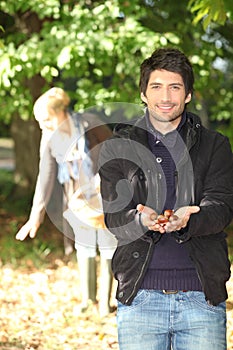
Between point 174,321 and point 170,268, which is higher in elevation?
point 170,268

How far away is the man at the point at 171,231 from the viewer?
104 inches

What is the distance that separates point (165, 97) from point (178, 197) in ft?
1.37

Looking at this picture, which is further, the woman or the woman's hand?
the woman

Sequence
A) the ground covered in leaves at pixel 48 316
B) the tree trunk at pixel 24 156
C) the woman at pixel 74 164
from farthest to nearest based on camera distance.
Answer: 1. the tree trunk at pixel 24 156
2. the woman at pixel 74 164
3. the ground covered in leaves at pixel 48 316

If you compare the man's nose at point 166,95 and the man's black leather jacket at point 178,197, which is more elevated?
the man's nose at point 166,95

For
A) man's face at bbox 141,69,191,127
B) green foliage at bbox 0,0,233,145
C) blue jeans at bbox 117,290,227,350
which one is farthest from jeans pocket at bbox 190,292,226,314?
green foliage at bbox 0,0,233,145

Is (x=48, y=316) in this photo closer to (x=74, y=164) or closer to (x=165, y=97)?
(x=74, y=164)

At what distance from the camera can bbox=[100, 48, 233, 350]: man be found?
104 inches

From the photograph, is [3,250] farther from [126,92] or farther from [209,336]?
[209,336]

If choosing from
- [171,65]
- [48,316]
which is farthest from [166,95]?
[48,316]

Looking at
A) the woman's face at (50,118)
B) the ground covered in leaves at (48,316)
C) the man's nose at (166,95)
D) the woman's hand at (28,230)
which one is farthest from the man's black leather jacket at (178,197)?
the woman's face at (50,118)

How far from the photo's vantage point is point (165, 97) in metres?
2.72

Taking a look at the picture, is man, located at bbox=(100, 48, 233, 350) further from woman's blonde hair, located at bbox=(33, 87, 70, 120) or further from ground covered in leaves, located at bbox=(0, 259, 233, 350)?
woman's blonde hair, located at bbox=(33, 87, 70, 120)

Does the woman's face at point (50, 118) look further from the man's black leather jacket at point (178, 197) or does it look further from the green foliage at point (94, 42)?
the man's black leather jacket at point (178, 197)
